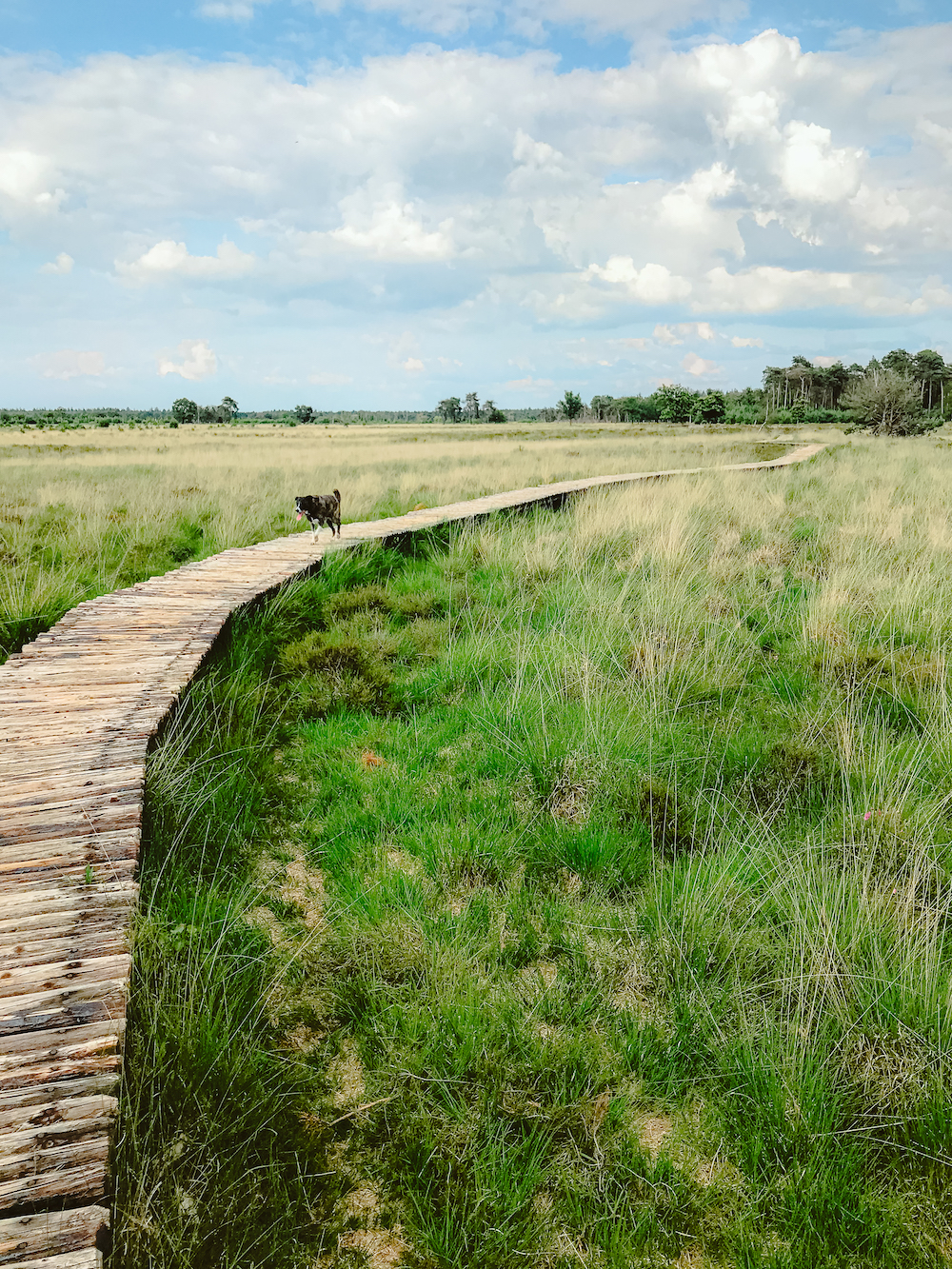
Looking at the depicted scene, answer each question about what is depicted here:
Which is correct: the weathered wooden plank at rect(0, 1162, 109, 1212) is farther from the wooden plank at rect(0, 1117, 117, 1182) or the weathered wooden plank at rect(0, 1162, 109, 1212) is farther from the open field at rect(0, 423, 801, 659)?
the open field at rect(0, 423, 801, 659)

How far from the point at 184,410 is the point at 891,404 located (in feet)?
322

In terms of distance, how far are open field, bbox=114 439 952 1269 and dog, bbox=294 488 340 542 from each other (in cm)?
273

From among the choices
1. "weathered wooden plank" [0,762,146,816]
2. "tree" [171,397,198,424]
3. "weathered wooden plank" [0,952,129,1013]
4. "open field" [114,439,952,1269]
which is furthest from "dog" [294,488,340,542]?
"tree" [171,397,198,424]

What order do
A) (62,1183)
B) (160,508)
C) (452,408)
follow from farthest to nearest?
(452,408) < (160,508) < (62,1183)

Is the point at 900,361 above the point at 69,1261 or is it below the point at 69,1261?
above

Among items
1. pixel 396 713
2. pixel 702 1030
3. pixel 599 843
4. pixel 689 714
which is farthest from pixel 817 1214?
pixel 396 713

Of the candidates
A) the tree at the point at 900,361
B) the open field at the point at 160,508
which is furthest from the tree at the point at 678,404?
the open field at the point at 160,508

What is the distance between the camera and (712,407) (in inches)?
3098

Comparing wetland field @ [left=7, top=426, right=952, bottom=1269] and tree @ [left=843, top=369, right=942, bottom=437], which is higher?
tree @ [left=843, top=369, right=942, bottom=437]

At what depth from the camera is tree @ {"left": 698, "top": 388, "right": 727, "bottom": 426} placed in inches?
3096

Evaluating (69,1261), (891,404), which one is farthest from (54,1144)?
(891,404)

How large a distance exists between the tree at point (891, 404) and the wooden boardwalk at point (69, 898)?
44526 millimetres

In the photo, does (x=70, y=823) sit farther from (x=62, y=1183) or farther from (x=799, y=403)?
(x=799, y=403)

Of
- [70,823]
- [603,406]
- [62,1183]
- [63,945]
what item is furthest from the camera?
[603,406]
